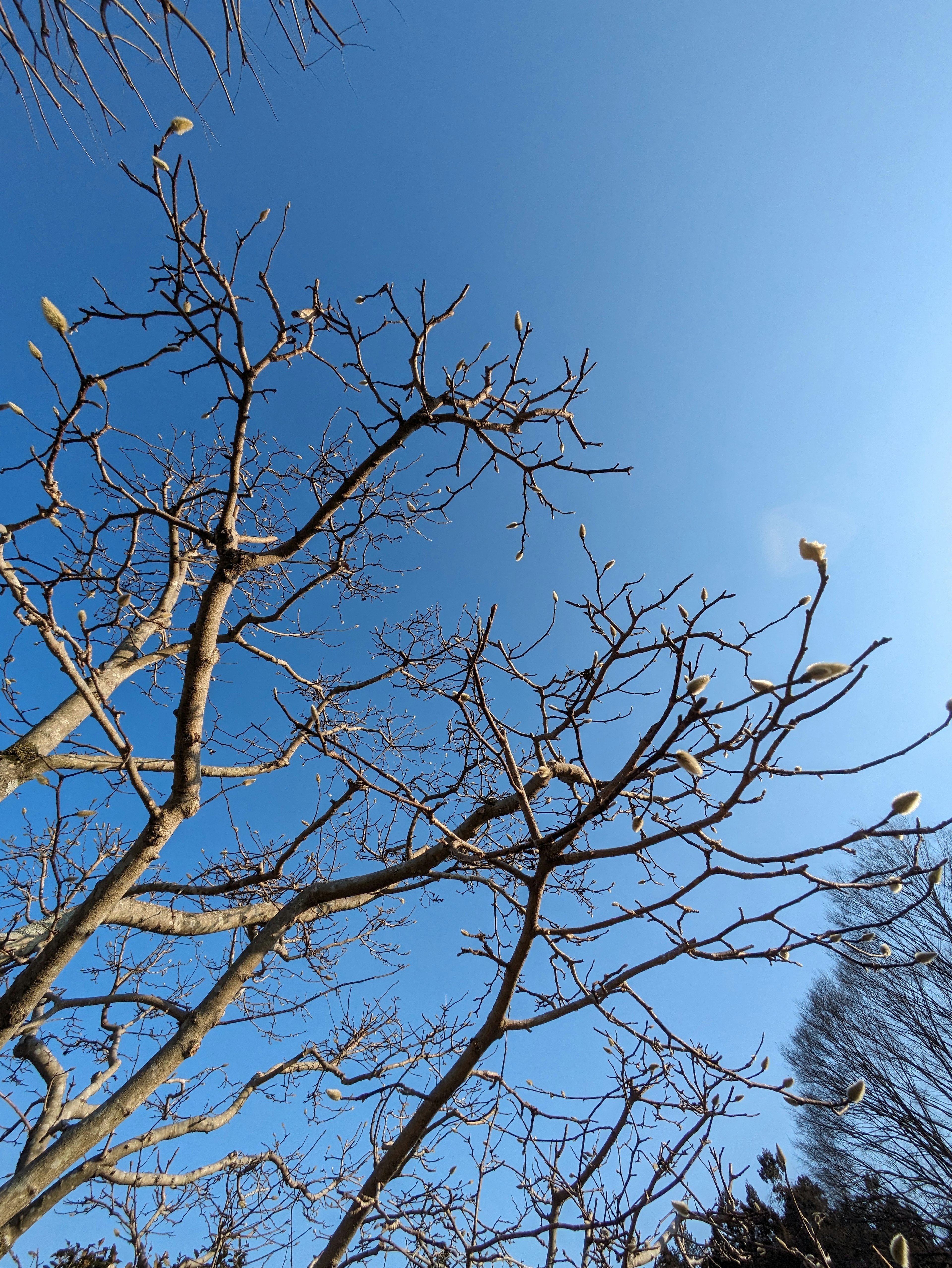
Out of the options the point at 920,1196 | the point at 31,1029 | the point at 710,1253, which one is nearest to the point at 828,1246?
the point at 920,1196

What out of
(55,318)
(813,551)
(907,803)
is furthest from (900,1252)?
(55,318)

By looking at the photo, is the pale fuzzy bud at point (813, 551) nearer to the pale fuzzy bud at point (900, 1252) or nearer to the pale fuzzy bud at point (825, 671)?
the pale fuzzy bud at point (825, 671)

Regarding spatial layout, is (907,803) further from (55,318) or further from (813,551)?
(55,318)

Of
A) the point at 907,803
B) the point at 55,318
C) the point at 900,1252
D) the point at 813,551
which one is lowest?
the point at 900,1252

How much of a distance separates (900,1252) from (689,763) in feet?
4.81

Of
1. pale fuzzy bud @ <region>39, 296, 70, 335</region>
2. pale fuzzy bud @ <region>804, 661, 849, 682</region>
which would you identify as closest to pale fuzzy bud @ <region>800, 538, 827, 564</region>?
pale fuzzy bud @ <region>804, 661, 849, 682</region>

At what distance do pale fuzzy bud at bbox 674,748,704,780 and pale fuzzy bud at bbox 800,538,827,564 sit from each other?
1.48ft

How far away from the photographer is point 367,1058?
483 cm

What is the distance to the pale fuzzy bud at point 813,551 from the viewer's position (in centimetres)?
108

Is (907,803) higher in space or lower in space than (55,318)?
lower

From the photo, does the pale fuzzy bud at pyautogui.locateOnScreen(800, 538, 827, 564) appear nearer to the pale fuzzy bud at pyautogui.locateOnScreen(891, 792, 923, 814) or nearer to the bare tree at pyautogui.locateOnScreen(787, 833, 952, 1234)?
the pale fuzzy bud at pyautogui.locateOnScreen(891, 792, 923, 814)

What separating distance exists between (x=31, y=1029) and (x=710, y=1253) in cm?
321

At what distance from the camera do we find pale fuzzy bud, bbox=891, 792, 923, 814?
119 cm

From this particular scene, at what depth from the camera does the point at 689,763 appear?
1215 millimetres
